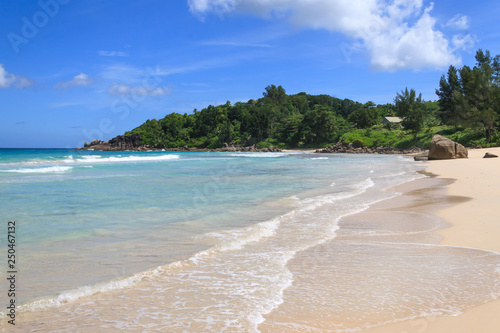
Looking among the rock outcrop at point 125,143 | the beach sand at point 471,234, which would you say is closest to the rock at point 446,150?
the beach sand at point 471,234

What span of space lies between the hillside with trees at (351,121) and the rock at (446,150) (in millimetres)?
13503

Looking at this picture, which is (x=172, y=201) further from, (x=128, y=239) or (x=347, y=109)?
(x=347, y=109)

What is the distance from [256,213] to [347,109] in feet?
366

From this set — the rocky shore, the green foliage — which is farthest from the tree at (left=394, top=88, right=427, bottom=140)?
the rocky shore

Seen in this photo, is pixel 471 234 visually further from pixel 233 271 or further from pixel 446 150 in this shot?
pixel 446 150

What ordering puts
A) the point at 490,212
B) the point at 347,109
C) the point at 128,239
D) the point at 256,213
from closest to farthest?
the point at 128,239
the point at 490,212
the point at 256,213
the point at 347,109

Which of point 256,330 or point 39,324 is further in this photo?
point 39,324

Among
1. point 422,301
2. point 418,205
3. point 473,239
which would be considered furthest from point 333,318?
point 418,205

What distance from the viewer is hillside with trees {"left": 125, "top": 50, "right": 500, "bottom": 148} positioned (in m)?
43.1

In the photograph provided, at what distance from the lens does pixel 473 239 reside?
559 centimetres

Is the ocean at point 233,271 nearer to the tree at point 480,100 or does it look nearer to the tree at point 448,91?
the tree at point 480,100

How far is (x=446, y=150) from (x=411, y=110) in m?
29.0

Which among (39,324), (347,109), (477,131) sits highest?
(347,109)

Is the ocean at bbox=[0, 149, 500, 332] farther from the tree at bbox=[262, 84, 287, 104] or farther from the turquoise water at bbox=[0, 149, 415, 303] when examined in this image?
the tree at bbox=[262, 84, 287, 104]
